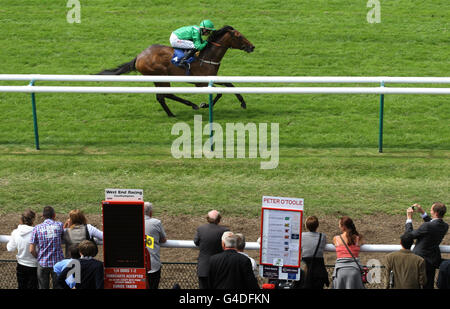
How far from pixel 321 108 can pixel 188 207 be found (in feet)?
12.8

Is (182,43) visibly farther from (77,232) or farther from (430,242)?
(430,242)

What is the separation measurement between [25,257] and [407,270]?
2980 millimetres

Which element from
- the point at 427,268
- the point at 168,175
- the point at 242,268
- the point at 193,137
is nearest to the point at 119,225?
the point at 242,268

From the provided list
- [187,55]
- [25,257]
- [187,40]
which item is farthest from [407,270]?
[187,40]

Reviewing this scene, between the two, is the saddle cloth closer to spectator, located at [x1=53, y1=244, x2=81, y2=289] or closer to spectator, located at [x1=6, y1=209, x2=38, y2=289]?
spectator, located at [x1=6, y1=209, x2=38, y2=289]

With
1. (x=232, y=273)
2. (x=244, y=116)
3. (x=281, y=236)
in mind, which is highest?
(x=244, y=116)

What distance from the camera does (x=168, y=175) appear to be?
8812 millimetres

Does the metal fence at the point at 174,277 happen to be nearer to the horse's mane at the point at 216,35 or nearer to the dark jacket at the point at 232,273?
the dark jacket at the point at 232,273

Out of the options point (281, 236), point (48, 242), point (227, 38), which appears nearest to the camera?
point (281, 236)

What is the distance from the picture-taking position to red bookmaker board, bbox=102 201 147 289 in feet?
16.1

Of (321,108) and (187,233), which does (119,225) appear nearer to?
(187,233)

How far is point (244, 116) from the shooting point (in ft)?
35.0

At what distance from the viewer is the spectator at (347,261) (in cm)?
515
